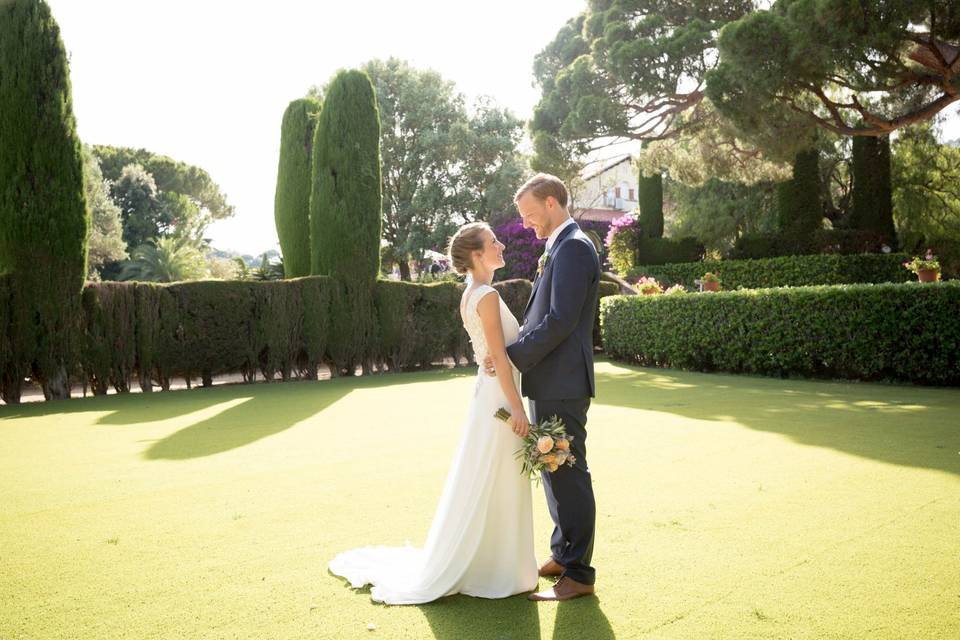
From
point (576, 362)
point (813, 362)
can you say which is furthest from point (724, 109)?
point (576, 362)

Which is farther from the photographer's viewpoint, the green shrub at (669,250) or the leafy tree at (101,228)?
the leafy tree at (101,228)

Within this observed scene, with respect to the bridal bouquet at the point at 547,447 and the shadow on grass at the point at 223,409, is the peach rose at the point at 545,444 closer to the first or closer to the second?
the bridal bouquet at the point at 547,447

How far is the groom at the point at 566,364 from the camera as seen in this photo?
3.22 meters

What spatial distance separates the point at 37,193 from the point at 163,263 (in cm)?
2816

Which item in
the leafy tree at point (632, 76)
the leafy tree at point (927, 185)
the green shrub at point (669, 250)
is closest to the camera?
the leafy tree at point (632, 76)

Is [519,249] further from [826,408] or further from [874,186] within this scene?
[826,408]

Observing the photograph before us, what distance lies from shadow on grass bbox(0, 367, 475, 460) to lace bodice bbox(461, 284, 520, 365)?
14.7 feet

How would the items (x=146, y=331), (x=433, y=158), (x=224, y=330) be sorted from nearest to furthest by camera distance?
1. (x=146, y=331)
2. (x=224, y=330)
3. (x=433, y=158)

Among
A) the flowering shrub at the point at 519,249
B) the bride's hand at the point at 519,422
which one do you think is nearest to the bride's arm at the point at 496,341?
the bride's hand at the point at 519,422

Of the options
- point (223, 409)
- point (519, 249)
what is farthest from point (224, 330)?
point (519, 249)

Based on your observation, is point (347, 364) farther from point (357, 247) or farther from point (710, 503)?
point (710, 503)

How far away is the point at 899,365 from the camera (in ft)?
37.1

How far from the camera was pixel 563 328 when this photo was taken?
3.17 meters

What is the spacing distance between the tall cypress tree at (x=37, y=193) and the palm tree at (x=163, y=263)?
26967 millimetres
